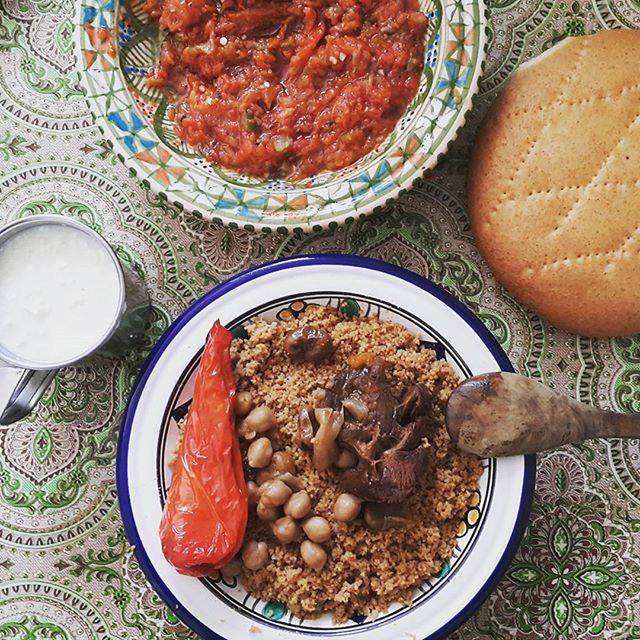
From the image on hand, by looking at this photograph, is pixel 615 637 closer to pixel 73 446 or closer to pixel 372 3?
pixel 73 446

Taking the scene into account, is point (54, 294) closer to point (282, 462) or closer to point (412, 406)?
point (282, 462)

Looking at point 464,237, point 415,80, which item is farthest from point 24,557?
point 415,80

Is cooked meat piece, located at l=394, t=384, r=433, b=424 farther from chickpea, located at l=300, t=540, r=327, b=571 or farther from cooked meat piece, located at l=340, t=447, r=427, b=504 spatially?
chickpea, located at l=300, t=540, r=327, b=571

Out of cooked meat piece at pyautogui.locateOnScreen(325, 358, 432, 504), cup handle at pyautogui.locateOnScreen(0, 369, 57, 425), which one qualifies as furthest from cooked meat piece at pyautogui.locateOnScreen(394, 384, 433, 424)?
cup handle at pyautogui.locateOnScreen(0, 369, 57, 425)

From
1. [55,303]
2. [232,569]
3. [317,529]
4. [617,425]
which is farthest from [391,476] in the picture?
[55,303]

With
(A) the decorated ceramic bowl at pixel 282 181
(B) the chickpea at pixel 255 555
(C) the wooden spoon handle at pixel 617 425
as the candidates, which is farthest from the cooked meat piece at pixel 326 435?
(C) the wooden spoon handle at pixel 617 425
